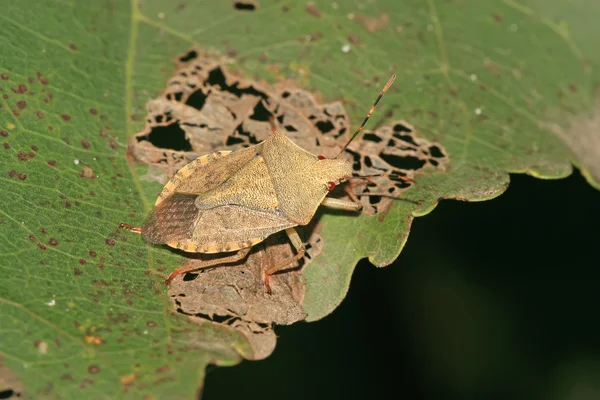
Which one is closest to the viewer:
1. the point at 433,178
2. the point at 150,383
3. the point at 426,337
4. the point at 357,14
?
the point at 150,383

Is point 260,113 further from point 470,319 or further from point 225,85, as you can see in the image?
point 470,319

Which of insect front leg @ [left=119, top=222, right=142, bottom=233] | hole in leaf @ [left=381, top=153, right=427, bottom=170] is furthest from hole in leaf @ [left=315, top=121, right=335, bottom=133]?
insect front leg @ [left=119, top=222, right=142, bottom=233]

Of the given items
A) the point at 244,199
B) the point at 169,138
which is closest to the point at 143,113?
the point at 169,138

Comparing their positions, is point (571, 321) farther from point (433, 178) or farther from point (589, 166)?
point (433, 178)

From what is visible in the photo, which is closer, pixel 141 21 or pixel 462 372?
pixel 141 21

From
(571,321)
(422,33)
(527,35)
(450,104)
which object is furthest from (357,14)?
(571,321)

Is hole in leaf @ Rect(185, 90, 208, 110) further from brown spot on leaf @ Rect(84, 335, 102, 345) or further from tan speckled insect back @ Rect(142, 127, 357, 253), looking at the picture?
brown spot on leaf @ Rect(84, 335, 102, 345)
